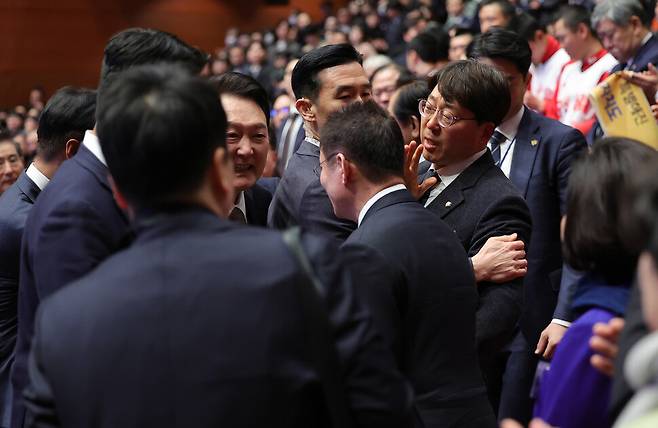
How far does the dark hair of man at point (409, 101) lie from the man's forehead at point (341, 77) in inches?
32.8

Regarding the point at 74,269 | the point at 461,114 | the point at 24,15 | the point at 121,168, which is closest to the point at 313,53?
the point at 461,114

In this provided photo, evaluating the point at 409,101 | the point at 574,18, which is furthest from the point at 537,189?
the point at 574,18

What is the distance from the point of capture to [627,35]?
→ 4.30 meters

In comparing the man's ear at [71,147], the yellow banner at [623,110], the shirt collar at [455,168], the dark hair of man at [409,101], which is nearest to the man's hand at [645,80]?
the yellow banner at [623,110]

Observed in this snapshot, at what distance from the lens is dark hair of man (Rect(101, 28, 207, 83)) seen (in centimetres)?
219

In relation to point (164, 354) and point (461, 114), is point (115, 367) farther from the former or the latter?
point (461, 114)

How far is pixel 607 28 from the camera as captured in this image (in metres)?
4.35

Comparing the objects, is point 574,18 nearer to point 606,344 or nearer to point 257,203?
point 257,203

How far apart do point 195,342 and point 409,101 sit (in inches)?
103

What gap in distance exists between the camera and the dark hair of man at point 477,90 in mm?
2777

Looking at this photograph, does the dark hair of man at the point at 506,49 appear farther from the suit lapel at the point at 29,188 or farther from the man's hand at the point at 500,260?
the suit lapel at the point at 29,188

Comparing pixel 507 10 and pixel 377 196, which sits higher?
pixel 377 196

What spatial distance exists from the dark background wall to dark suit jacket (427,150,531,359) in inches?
461

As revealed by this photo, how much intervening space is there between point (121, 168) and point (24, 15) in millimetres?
12712
